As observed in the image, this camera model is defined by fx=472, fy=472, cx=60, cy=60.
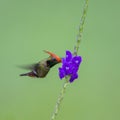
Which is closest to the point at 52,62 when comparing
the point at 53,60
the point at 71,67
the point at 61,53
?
the point at 53,60

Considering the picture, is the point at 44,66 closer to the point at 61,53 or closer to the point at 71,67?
the point at 71,67

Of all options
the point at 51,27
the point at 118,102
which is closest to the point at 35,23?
the point at 51,27

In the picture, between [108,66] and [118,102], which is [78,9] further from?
[118,102]

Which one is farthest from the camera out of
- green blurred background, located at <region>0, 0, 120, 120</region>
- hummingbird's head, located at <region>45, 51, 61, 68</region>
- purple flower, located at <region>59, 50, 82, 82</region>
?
green blurred background, located at <region>0, 0, 120, 120</region>

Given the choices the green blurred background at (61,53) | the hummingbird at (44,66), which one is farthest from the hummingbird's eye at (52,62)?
the green blurred background at (61,53)

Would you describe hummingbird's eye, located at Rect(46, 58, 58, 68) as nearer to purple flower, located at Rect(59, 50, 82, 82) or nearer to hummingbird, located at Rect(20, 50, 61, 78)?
hummingbird, located at Rect(20, 50, 61, 78)

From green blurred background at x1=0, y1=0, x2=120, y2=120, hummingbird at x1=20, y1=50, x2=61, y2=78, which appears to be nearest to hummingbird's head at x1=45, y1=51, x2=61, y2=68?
hummingbird at x1=20, y1=50, x2=61, y2=78
